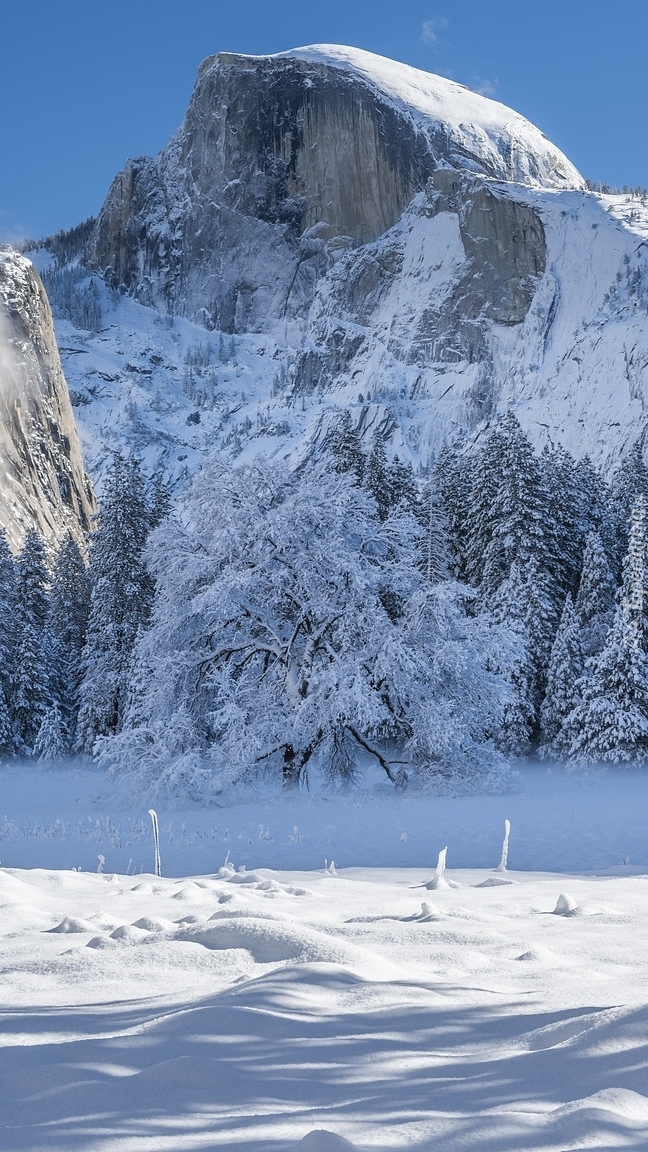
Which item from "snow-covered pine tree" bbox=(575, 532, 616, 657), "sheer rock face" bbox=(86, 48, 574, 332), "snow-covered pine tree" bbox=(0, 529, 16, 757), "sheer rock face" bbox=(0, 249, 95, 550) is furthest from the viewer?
"sheer rock face" bbox=(86, 48, 574, 332)

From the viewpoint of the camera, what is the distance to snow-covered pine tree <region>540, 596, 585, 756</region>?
27703 mm

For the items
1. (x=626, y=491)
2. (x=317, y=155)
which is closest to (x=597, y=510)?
(x=626, y=491)

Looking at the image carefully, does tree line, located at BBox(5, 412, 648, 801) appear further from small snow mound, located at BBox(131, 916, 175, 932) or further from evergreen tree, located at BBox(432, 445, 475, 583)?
small snow mound, located at BBox(131, 916, 175, 932)

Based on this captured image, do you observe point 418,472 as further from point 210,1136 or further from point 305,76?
point 305,76

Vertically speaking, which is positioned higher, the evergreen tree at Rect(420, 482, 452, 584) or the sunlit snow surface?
the evergreen tree at Rect(420, 482, 452, 584)

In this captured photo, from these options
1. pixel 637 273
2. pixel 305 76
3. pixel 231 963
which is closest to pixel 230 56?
pixel 305 76

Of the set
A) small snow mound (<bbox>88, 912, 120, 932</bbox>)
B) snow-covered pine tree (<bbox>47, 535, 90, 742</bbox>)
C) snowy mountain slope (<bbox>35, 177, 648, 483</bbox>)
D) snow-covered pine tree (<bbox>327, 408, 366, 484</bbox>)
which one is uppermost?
snowy mountain slope (<bbox>35, 177, 648, 483</bbox>)

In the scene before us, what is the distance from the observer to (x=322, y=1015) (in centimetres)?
303

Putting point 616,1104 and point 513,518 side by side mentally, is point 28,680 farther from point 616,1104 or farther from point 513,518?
point 616,1104

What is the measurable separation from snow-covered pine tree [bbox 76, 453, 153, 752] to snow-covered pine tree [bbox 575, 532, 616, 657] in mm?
14407

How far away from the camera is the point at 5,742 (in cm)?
3209

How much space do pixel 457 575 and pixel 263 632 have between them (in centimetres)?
1518

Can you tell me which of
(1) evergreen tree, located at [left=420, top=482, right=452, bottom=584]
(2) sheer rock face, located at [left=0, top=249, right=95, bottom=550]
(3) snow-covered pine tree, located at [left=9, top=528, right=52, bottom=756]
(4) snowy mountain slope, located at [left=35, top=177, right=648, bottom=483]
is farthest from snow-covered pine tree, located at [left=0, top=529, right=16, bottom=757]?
(4) snowy mountain slope, located at [left=35, top=177, right=648, bottom=483]

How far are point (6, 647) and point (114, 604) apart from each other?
511cm
